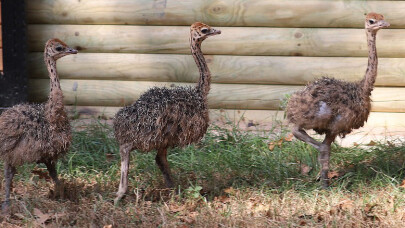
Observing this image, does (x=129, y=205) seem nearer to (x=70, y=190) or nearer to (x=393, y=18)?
(x=70, y=190)

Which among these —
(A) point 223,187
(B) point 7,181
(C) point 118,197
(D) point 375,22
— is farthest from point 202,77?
(B) point 7,181

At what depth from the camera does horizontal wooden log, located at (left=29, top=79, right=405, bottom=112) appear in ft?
25.7

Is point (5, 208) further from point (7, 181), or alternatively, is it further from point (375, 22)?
point (375, 22)

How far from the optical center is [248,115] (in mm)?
8008

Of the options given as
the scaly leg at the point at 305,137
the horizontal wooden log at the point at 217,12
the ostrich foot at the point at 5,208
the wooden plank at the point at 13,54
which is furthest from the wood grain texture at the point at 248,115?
the ostrich foot at the point at 5,208

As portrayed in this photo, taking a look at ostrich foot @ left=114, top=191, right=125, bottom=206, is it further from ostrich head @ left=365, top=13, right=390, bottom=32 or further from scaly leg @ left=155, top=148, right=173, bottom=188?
ostrich head @ left=365, top=13, right=390, bottom=32

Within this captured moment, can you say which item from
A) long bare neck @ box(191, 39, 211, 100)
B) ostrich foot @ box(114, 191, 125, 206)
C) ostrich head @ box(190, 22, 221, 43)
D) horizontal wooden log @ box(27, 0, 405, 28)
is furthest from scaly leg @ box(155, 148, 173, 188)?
horizontal wooden log @ box(27, 0, 405, 28)

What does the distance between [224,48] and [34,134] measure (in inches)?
127

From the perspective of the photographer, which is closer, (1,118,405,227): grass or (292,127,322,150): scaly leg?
(1,118,405,227): grass

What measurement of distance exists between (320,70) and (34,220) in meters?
4.22

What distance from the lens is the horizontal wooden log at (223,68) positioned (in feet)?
25.6

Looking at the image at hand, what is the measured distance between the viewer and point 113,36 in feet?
26.2

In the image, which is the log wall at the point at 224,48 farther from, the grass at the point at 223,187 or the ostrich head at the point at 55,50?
the ostrich head at the point at 55,50

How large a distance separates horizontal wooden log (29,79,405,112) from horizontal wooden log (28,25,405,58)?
440 mm
